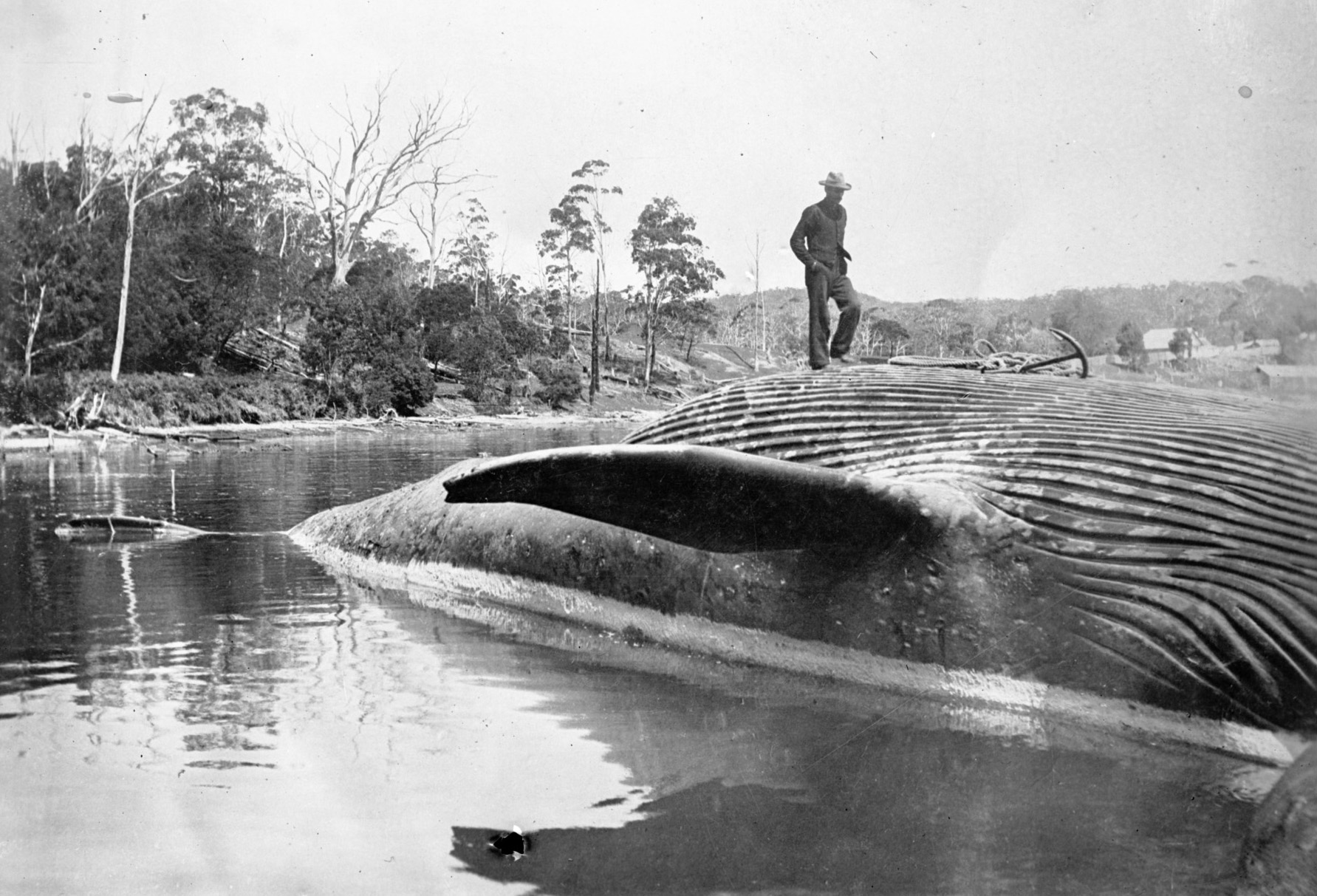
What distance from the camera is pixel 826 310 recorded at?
355 inches

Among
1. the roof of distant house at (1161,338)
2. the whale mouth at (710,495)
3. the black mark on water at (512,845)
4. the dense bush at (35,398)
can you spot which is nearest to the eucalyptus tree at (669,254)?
the roof of distant house at (1161,338)

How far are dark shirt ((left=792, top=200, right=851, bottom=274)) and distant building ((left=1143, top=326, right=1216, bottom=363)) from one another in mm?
3200

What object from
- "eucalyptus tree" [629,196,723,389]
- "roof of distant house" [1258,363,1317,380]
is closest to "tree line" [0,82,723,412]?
"eucalyptus tree" [629,196,723,389]

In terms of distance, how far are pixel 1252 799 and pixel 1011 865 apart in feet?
3.13

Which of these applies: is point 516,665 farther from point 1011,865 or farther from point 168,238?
point 168,238

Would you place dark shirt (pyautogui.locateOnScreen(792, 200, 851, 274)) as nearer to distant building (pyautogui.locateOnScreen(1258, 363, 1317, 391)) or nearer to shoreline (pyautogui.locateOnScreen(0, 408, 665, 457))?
distant building (pyautogui.locateOnScreen(1258, 363, 1317, 391))

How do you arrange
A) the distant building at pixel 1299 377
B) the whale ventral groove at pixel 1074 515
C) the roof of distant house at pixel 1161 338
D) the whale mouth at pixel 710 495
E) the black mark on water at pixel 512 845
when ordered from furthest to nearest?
the roof of distant house at pixel 1161 338, the whale mouth at pixel 710 495, the whale ventral groove at pixel 1074 515, the black mark on water at pixel 512 845, the distant building at pixel 1299 377

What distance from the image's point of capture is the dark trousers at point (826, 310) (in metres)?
8.94

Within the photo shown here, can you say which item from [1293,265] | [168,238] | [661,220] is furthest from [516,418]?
[1293,265]

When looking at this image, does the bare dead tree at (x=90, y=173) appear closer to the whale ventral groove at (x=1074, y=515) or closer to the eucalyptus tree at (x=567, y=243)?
the eucalyptus tree at (x=567, y=243)

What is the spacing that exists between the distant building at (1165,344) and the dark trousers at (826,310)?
3081 mm

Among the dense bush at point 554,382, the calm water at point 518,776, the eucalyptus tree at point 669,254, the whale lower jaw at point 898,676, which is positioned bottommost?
the calm water at point 518,776

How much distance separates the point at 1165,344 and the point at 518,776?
12.2 feet

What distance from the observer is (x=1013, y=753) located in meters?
4.12
